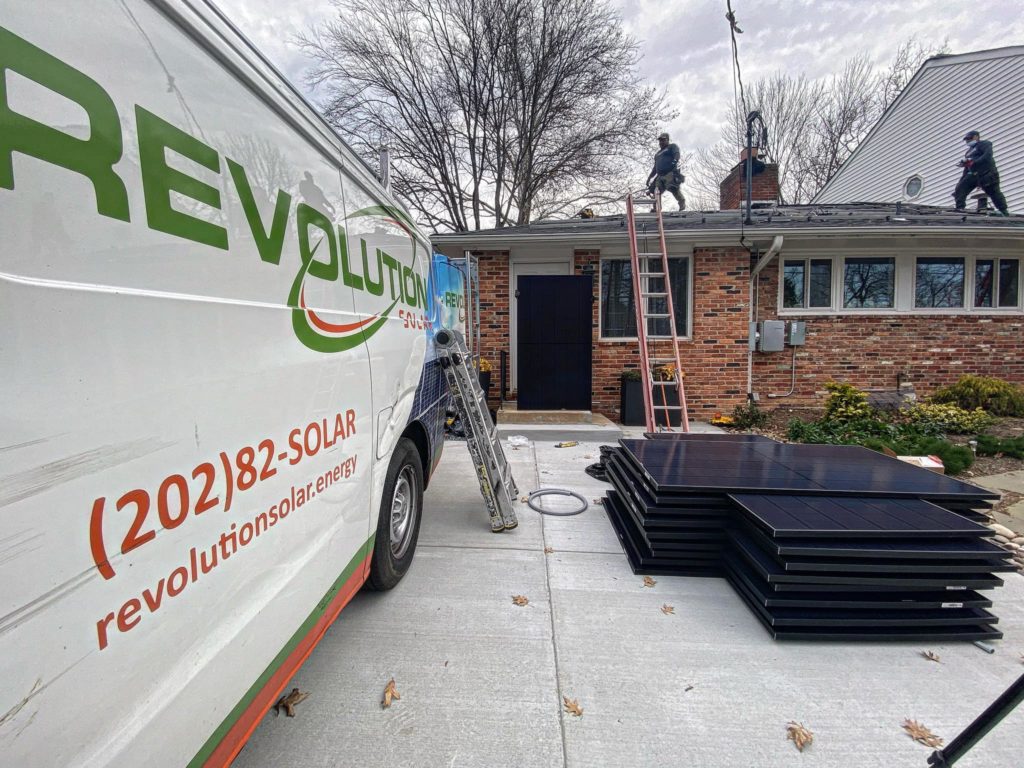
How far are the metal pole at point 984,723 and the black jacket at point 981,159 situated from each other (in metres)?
12.4

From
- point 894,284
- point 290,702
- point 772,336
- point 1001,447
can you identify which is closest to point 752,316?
point 772,336

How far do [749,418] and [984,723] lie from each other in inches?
245

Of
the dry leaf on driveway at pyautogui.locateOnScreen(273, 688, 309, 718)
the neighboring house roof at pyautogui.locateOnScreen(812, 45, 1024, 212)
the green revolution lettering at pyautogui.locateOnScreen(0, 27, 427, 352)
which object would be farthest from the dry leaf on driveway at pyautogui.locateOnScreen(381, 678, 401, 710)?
the neighboring house roof at pyautogui.locateOnScreen(812, 45, 1024, 212)

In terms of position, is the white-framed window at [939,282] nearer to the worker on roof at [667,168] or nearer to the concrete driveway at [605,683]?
the worker on roof at [667,168]

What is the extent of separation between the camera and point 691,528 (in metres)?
2.79

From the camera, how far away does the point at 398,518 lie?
2.80 m

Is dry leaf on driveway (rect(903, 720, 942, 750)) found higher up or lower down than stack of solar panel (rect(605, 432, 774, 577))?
lower down

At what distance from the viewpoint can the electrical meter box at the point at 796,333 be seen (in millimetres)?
7266

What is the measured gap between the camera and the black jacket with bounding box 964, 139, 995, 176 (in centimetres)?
915

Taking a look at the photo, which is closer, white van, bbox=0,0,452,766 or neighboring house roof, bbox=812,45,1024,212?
white van, bbox=0,0,452,766

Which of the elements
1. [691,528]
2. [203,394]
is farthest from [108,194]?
[691,528]

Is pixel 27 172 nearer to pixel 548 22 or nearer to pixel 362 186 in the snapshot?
pixel 362 186

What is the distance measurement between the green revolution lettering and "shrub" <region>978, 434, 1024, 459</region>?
6.87 m

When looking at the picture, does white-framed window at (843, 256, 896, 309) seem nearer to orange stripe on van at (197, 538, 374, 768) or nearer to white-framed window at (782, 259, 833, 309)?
white-framed window at (782, 259, 833, 309)
